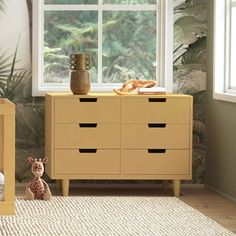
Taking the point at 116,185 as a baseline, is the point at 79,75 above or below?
above

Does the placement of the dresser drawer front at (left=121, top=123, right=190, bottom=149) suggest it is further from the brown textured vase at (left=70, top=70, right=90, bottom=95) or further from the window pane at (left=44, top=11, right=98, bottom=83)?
the window pane at (left=44, top=11, right=98, bottom=83)

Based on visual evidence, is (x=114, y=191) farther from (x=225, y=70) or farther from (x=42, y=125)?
(x=225, y=70)

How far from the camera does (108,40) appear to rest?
6.71m

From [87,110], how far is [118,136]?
11.8 inches

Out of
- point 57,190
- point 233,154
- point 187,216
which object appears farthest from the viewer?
point 57,190

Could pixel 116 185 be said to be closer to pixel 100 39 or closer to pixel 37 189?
pixel 37 189

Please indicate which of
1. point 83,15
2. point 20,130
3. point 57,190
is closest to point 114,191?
point 57,190

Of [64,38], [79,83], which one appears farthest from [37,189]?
[64,38]

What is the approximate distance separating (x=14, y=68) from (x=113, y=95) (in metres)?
0.89

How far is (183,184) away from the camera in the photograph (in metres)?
6.67

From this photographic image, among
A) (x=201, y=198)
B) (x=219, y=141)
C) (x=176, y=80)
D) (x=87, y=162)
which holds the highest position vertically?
(x=176, y=80)

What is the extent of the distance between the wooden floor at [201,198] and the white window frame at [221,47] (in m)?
0.76

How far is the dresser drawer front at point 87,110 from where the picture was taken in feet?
19.9

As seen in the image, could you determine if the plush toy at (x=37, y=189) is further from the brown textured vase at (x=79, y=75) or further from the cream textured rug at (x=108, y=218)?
the brown textured vase at (x=79, y=75)
